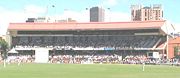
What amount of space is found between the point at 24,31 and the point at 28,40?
3.09 meters

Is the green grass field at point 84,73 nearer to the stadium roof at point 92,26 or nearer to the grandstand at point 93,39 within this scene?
the grandstand at point 93,39

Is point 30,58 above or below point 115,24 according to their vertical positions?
below

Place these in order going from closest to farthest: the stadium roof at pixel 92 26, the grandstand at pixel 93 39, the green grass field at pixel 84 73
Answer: the green grass field at pixel 84 73 → the grandstand at pixel 93 39 → the stadium roof at pixel 92 26

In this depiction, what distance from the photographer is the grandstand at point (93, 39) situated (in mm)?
112062

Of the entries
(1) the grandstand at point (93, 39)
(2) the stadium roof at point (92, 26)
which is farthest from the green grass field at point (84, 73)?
(2) the stadium roof at point (92, 26)

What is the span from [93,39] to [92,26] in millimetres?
3151

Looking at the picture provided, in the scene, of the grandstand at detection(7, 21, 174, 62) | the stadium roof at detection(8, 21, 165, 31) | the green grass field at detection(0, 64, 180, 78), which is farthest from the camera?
the stadium roof at detection(8, 21, 165, 31)

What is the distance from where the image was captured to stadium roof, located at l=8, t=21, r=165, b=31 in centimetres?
11288

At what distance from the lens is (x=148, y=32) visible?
115 m

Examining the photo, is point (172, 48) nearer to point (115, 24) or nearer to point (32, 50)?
point (115, 24)

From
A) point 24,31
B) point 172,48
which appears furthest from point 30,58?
point 172,48

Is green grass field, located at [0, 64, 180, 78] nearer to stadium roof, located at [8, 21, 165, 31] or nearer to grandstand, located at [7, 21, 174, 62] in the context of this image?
grandstand, located at [7, 21, 174, 62]

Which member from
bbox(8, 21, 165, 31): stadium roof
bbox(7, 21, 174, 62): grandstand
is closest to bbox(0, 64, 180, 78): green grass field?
bbox(7, 21, 174, 62): grandstand

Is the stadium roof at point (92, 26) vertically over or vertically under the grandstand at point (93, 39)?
over
